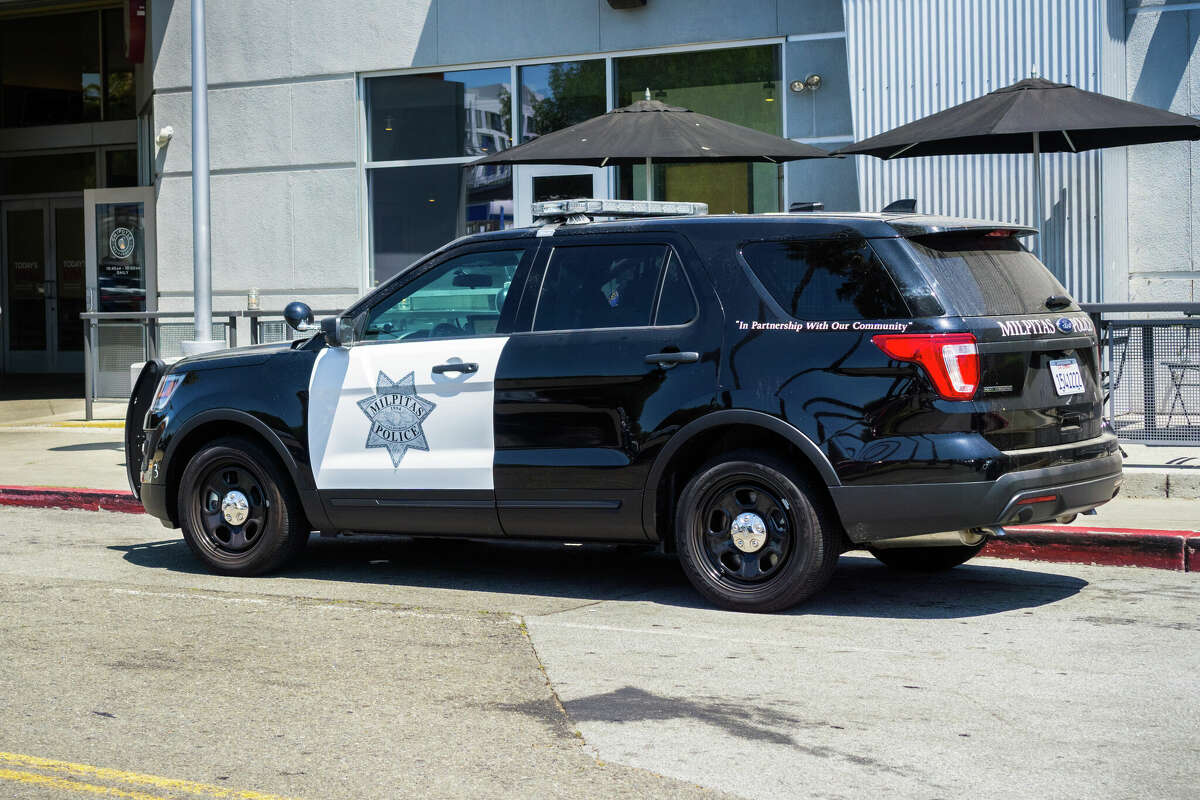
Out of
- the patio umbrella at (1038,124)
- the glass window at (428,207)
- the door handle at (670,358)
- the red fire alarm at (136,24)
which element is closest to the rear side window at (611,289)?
the door handle at (670,358)

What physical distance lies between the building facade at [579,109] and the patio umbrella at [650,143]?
7.90 feet

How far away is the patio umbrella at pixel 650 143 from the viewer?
39.6 feet

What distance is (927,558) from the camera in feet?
26.7

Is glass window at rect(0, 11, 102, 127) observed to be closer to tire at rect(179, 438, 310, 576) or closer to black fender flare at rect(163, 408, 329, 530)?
tire at rect(179, 438, 310, 576)

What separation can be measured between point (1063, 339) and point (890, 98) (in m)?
8.29

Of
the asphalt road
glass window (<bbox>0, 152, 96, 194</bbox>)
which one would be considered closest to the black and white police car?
the asphalt road

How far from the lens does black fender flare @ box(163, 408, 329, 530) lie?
26.0ft

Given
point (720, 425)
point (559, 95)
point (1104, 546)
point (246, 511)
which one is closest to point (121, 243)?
point (559, 95)

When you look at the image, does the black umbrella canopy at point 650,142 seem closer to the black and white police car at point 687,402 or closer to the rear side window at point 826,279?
the black and white police car at point 687,402

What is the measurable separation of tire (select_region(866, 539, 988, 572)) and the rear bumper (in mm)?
1301

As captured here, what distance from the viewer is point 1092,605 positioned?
23.7 ft

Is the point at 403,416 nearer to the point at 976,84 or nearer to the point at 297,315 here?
the point at 297,315

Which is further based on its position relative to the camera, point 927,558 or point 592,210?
point 927,558

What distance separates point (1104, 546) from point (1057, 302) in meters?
1.96
